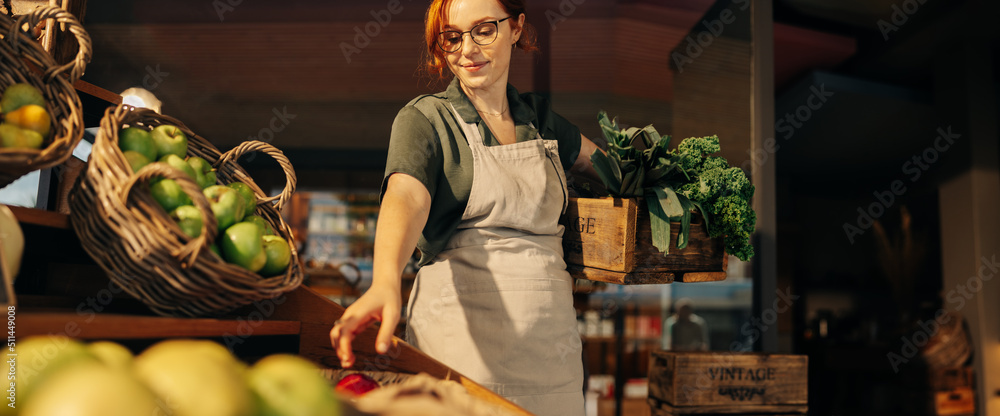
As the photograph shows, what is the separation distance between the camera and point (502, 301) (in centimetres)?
130

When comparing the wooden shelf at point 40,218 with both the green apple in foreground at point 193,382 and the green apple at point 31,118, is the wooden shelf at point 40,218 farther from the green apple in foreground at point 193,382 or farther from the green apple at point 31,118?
the green apple in foreground at point 193,382

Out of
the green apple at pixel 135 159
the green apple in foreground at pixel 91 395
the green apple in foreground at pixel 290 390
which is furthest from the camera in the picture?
the green apple at pixel 135 159

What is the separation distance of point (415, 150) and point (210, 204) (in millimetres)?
490

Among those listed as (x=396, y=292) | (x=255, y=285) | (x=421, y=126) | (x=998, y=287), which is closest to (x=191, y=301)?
(x=255, y=285)

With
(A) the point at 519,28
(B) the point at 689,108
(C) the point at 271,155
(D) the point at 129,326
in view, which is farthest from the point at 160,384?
(B) the point at 689,108

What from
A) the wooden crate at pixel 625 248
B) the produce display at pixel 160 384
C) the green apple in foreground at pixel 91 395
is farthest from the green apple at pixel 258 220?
the wooden crate at pixel 625 248

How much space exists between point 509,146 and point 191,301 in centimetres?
79

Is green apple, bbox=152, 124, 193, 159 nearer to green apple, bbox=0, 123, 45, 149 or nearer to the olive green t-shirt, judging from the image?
green apple, bbox=0, 123, 45, 149

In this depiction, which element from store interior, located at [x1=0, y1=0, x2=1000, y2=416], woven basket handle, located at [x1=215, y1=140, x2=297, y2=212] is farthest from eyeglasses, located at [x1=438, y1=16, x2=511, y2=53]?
store interior, located at [x1=0, y1=0, x2=1000, y2=416]

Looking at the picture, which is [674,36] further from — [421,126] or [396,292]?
[396,292]

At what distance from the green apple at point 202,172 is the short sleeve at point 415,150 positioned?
0.29 m

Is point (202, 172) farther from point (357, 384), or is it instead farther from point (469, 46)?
point (469, 46)

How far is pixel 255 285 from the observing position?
0.81 metres

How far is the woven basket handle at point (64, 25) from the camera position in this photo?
31.2 inches
